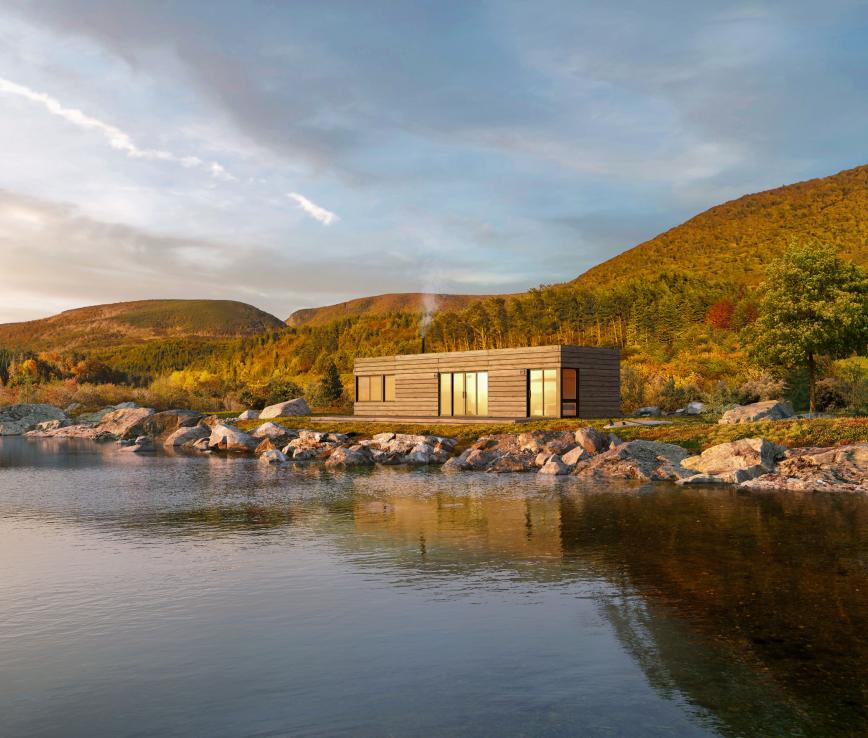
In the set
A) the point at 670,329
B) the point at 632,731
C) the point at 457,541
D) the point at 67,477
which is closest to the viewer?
the point at 632,731

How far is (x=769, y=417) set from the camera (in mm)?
24938

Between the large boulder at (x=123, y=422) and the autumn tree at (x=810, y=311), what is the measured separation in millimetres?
31849

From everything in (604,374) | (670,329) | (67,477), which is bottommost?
(67,477)

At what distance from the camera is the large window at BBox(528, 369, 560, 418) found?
97.5 feet

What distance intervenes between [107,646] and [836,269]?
29.7 metres

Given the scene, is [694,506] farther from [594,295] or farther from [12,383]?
[12,383]

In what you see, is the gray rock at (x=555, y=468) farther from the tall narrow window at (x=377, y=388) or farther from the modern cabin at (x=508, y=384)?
the tall narrow window at (x=377, y=388)

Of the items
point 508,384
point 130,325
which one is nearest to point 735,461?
point 508,384

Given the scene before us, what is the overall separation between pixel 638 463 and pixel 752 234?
7876 cm

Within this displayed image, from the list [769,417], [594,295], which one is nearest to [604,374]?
[769,417]

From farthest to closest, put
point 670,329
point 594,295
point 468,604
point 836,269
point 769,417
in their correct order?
point 594,295
point 670,329
point 836,269
point 769,417
point 468,604

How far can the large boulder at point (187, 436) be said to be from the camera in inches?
1406

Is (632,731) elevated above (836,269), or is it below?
below

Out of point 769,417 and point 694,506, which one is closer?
point 694,506
